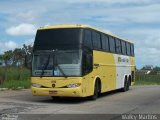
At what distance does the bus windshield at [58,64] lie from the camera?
20.4 metres

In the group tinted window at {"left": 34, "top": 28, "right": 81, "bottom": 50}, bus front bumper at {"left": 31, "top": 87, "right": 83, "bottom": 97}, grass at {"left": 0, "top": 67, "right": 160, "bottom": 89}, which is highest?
tinted window at {"left": 34, "top": 28, "right": 81, "bottom": 50}

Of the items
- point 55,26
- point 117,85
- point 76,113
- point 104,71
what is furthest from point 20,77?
point 76,113

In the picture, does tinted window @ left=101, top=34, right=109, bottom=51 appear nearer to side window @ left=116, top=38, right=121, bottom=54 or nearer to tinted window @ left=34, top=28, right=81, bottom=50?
side window @ left=116, top=38, right=121, bottom=54

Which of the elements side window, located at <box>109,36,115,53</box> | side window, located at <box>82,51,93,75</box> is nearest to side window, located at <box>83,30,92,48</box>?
side window, located at <box>82,51,93,75</box>

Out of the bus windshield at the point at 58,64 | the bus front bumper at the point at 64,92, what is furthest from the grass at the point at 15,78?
the bus front bumper at the point at 64,92

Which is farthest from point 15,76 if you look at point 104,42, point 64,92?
point 64,92

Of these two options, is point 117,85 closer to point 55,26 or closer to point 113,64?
point 113,64

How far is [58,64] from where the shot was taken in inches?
808

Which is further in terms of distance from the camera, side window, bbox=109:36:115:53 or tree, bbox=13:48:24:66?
tree, bbox=13:48:24:66

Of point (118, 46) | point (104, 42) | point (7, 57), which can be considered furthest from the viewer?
point (7, 57)

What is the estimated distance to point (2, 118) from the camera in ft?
48.5

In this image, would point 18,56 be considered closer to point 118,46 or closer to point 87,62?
point 118,46

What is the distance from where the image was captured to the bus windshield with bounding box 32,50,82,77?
2042cm

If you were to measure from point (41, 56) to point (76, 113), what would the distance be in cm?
510
